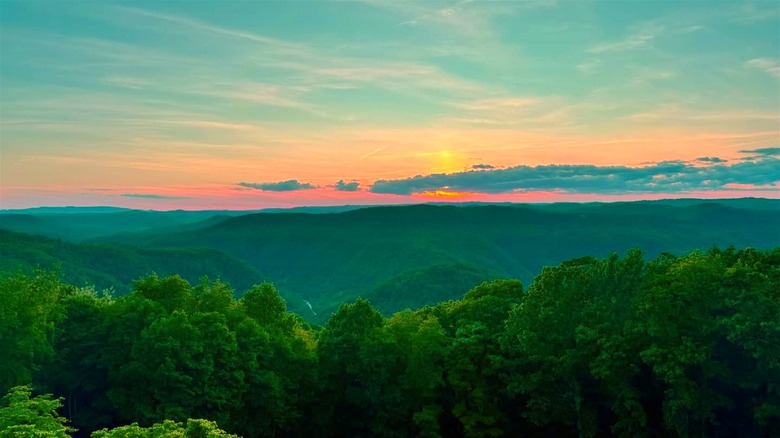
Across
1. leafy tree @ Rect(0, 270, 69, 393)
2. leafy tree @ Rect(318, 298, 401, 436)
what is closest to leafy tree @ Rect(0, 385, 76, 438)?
leafy tree @ Rect(0, 270, 69, 393)

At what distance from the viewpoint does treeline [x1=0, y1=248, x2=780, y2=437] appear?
44125 mm

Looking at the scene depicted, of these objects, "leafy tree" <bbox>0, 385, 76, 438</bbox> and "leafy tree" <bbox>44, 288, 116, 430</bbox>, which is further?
"leafy tree" <bbox>44, 288, 116, 430</bbox>

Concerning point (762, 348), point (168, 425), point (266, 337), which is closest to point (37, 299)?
point (266, 337)

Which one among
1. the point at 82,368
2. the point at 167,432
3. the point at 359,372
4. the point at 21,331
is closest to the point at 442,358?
the point at 359,372

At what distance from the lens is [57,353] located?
53062 millimetres

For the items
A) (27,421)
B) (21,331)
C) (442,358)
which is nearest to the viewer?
(27,421)

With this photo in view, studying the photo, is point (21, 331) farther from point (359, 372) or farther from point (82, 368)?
point (359, 372)

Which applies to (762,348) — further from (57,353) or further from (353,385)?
(57,353)

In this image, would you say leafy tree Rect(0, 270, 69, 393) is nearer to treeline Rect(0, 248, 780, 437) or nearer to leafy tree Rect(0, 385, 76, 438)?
treeline Rect(0, 248, 780, 437)

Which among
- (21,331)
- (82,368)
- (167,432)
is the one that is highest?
(21,331)

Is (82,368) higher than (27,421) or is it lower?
lower

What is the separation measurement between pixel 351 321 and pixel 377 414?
8457 millimetres

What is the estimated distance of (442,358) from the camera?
5428cm

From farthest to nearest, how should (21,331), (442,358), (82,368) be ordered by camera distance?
(442,358) < (82,368) < (21,331)
